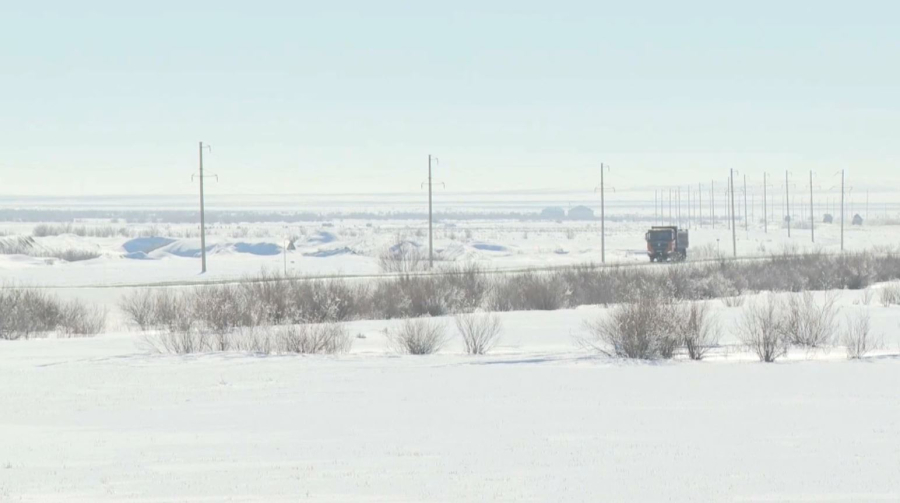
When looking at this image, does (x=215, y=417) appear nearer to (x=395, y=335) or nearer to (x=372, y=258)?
(x=395, y=335)

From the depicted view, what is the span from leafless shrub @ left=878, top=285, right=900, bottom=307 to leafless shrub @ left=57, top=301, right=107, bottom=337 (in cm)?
2449

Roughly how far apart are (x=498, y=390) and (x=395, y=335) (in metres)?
9.87

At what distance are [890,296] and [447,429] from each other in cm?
2927

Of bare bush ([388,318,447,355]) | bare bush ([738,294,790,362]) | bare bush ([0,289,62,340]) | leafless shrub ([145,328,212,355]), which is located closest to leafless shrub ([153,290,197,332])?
leafless shrub ([145,328,212,355])

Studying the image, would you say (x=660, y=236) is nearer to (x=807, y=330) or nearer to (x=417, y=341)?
(x=807, y=330)

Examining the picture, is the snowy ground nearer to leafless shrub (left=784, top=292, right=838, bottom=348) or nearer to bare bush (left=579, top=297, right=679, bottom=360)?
bare bush (left=579, top=297, right=679, bottom=360)

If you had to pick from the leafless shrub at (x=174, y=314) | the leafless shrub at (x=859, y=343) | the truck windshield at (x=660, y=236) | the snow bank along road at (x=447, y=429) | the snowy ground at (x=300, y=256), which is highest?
the truck windshield at (x=660, y=236)

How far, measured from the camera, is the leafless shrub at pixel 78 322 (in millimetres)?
31172

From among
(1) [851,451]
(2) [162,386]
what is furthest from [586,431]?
(2) [162,386]

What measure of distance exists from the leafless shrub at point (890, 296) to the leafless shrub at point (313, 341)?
805 inches

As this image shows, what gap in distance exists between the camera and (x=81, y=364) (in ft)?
72.1

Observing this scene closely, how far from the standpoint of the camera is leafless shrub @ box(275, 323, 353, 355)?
24.4 m

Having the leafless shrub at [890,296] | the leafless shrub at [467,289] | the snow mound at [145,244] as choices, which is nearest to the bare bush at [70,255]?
the snow mound at [145,244]

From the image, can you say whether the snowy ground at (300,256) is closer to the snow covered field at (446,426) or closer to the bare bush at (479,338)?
the bare bush at (479,338)
